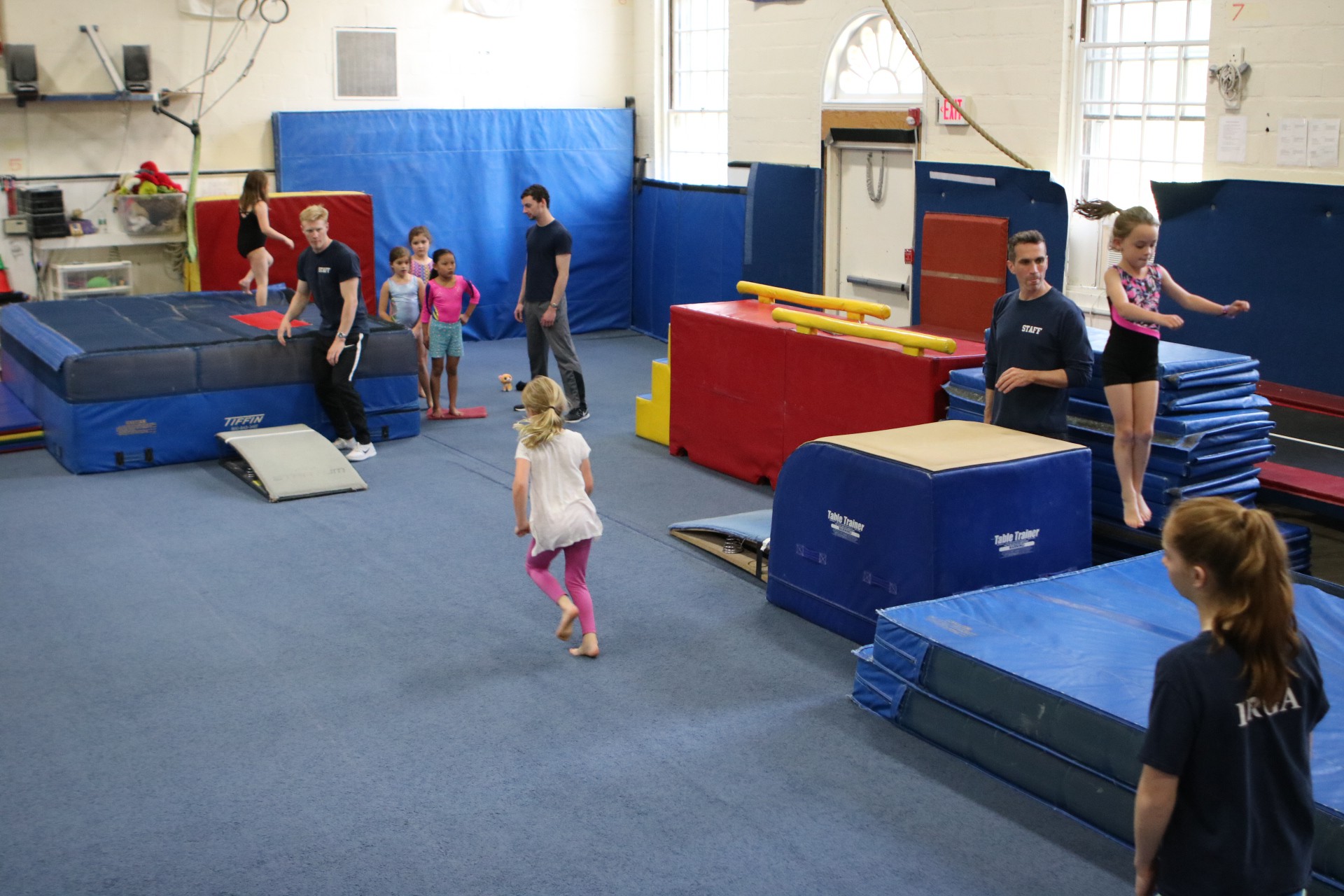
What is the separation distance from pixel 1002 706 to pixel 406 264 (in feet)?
21.6

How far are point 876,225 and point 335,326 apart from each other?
4729 mm

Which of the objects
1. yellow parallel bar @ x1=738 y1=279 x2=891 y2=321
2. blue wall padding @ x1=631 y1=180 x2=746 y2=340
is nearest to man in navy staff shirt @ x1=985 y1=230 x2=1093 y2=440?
yellow parallel bar @ x1=738 y1=279 x2=891 y2=321

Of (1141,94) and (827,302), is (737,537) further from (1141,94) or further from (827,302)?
(1141,94)

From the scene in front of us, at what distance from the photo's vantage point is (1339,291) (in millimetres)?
7102

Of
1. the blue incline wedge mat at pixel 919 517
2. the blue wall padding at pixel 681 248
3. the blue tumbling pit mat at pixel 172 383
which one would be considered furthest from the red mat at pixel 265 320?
the blue incline wedge mat at pixel 919 517

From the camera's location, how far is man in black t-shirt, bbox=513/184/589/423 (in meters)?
9.47

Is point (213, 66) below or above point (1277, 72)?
above

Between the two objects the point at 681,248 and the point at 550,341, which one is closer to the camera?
the point at 550,341

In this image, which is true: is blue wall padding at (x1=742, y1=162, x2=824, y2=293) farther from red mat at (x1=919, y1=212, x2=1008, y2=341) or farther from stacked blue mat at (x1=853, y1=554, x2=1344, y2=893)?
stacked blue mat at (x1=853, y1=554, x2=1344, y2=893)

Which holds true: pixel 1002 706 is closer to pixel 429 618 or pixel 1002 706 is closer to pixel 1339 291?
pixel 429 618

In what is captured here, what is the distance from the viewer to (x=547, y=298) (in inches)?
380

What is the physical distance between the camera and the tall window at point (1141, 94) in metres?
8.24

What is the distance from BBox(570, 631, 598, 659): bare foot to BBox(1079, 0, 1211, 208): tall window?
5.21 meters

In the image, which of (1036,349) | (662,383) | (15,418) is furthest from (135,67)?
(1036,349)
